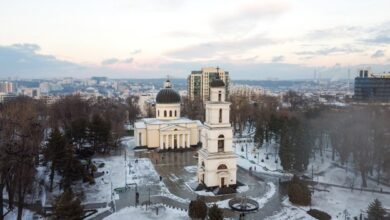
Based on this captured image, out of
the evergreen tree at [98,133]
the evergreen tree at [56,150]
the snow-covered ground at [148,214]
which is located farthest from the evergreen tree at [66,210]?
the evergreen tree at [98,133]

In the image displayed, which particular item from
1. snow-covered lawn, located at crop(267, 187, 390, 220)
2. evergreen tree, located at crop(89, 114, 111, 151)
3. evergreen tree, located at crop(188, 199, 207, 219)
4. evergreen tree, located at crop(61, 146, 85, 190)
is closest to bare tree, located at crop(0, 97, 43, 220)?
evergreen tree, located at crop(61, 146, 85, 190)

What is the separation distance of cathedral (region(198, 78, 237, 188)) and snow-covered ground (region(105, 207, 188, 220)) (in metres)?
6.10

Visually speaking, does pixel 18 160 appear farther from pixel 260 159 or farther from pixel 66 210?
pixel 260 159

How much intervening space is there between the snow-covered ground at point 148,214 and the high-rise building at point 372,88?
81462mm

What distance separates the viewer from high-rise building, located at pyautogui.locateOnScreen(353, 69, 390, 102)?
95125 mm

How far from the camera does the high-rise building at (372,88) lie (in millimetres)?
95125

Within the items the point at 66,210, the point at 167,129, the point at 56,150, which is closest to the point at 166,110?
the point at 167,129

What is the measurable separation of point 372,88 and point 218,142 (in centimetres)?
8121

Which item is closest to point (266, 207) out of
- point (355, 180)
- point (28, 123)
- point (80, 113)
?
point (355, 180)

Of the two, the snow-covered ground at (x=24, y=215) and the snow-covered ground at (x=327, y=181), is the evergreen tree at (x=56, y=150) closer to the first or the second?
the snow-covered ground at (x=24, y=215)

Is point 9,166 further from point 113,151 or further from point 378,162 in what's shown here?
point 378,162

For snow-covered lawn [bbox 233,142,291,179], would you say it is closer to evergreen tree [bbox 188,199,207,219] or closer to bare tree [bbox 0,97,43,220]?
evergreen tree [bbox 188,199,207,219]

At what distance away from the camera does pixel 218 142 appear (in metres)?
33.3

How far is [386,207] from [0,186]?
2958cm
